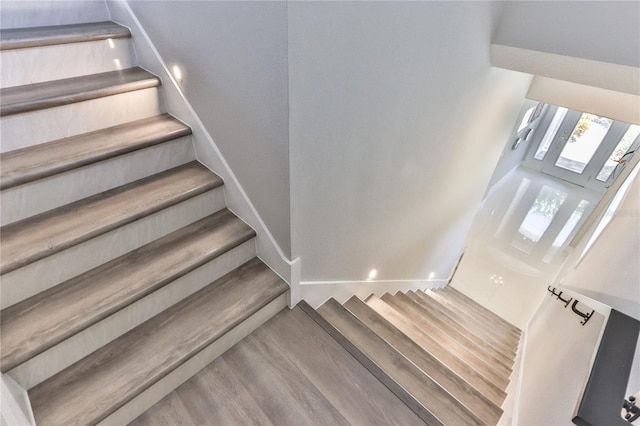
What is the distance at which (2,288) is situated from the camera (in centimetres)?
126

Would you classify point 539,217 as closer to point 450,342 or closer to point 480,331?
point 480,331

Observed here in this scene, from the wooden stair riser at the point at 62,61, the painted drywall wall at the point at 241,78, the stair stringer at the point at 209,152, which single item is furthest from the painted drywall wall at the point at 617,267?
the wooden stair riser at the point at 62,61

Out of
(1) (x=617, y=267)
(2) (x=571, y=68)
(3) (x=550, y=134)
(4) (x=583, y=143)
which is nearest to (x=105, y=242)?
(2) (x=571, y=68)

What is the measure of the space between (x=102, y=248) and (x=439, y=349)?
101 inches

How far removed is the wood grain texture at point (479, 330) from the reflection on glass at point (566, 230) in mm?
2234

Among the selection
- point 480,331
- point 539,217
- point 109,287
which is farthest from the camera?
point 539,217

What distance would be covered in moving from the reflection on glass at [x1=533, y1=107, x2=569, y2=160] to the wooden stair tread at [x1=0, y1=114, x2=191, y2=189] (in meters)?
8.10

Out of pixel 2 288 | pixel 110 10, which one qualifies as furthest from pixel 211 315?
pixel 110 10

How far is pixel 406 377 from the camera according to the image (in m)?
1.73

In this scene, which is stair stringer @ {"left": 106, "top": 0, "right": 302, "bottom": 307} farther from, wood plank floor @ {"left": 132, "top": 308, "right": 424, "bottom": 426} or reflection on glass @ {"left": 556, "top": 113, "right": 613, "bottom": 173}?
reflection on glass @ {"left": 556, "top": 113, "right": 613, "bottom": 173}

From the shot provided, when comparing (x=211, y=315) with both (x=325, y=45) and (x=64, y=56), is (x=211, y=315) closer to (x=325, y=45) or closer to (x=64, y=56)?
(x=325, y=45)

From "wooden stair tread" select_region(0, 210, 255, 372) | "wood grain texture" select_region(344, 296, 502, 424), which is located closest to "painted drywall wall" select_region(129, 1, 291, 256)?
"wooden stair tread" select_region(0, 210, 255, 372)

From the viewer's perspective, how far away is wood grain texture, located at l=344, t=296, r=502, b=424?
194 centimetres

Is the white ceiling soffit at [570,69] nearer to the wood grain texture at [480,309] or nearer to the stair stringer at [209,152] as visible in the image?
the stair stringer at [209,152]
